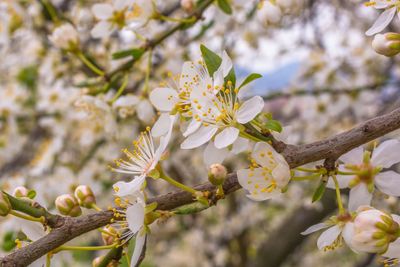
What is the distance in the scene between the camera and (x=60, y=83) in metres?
2.60

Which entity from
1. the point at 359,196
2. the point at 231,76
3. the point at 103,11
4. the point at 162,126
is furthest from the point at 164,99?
the point at 103,11

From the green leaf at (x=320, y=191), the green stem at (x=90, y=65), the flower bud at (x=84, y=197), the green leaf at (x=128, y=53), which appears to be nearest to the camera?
the green leaf at (x=320, y=191)

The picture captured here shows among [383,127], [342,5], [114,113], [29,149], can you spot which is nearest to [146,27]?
[114,113]

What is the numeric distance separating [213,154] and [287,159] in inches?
6.1

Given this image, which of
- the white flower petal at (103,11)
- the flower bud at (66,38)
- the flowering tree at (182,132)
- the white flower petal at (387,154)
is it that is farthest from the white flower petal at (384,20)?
the flower bud at (66,38)

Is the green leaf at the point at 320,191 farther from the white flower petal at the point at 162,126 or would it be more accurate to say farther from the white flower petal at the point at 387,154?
the white flower petal at the point at 162,126

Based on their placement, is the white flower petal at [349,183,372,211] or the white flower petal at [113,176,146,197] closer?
the white flower petal at [113,176,146,197]

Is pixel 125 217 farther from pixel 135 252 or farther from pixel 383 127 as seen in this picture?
pixel 383 127

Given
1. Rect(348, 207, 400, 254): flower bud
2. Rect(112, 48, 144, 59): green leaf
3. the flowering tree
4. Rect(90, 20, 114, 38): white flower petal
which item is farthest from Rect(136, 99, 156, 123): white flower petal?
Rect(348, 207, 400, 254): flower bud

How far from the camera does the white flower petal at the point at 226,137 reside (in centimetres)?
82

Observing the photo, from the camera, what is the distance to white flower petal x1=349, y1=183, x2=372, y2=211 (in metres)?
0.91

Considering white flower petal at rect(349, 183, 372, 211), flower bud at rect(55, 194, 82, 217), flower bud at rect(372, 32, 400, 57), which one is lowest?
white flower petal at rect(349, 183, 372, 211)

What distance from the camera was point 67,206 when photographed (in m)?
0.88

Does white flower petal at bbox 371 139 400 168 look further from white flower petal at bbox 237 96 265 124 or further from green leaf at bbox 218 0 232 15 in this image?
green leaf at bbox 218 0 232 15
